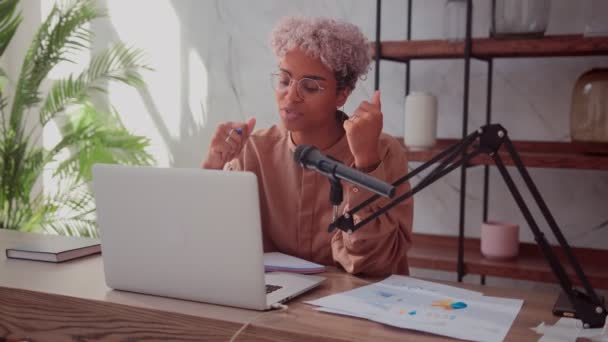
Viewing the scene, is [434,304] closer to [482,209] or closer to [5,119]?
[482,209]

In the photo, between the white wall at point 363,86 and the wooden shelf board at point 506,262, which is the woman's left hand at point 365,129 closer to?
the wooden shelf board at point 506,262

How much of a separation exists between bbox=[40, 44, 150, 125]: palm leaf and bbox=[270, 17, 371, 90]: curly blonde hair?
1859 mm

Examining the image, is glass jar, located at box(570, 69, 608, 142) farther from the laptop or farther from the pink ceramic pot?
the laptop

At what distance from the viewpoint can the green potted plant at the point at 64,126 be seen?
3.54 metres

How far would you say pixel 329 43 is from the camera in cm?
186

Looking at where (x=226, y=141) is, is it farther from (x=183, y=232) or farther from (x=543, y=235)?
(x=543, y=235)

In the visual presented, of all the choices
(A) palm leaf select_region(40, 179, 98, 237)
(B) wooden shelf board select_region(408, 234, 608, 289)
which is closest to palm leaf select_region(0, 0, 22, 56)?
(A) palm leaf select_region(40, 179, 98, 237)

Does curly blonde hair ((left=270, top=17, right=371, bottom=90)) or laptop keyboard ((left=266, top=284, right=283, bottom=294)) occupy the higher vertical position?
curly blonde hair ((left=270, top=17, right=371, bottom=90))

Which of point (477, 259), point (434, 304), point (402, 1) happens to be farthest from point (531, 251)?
point (434, 304)

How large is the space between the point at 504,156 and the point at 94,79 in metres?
2.27

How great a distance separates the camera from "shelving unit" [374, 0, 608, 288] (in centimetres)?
242

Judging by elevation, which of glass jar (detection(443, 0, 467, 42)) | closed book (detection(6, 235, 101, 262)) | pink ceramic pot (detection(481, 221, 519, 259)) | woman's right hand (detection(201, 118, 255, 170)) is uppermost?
glass jar (detection(443, 0, 467, 42))

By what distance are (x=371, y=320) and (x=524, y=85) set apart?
1.96 metres

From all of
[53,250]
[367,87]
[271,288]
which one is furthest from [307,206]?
[367,87]
